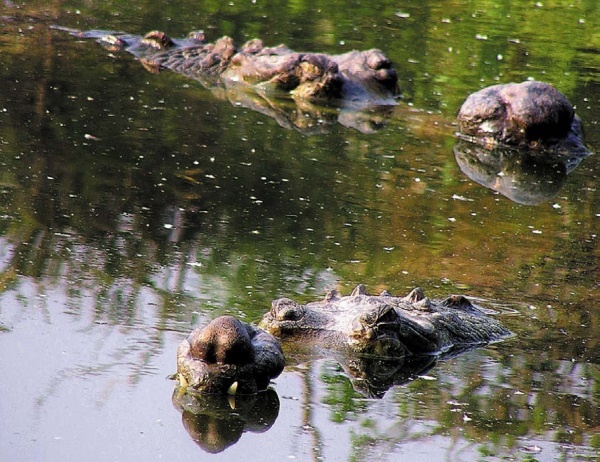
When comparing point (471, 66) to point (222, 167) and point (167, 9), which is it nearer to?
point (167, 9)

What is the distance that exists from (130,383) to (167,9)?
1467cm

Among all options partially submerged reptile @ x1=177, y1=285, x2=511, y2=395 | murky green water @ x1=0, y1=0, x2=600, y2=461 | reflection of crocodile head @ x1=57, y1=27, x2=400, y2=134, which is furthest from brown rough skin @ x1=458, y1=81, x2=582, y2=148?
partially submerged reptile @ x1=177, y1=285, x2=511, y2=395

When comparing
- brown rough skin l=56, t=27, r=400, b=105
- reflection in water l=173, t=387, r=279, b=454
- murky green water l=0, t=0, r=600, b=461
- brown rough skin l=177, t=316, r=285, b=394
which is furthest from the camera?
brown rough skin l=56, t=27, r=400, b=105

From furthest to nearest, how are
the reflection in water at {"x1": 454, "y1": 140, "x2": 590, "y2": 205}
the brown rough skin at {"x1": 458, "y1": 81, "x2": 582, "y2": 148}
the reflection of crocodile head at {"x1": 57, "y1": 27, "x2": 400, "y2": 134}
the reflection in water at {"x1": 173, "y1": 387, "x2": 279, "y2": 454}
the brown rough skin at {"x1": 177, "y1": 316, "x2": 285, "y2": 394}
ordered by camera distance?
the reflection of crocodile head at {"x1": 57, "y1": 27, "x2": 400, "y2": 134}
the brown rough skin at {"x1": 458, "y1": 81, "x2": 582, "y2": 148}
the reflection in water at {"x1": 454, "y1": 140, "x2": 590, "y2": 205}
the brown rough skin at {"x1": 177, "y1": 316, "x2": 285, "y2": 394}
the reflection in water at {"x1": 173, "y1": 387, "x2": 279, "y2": 454}

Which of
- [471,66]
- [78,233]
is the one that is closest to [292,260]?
[78,233]

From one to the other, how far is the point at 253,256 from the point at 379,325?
2.05m

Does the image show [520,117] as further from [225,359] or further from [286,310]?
[225,359]

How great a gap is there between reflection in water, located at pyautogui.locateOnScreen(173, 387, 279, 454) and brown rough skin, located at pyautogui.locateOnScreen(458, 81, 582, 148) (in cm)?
829

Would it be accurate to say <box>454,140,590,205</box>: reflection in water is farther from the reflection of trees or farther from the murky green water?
the reflection of trees

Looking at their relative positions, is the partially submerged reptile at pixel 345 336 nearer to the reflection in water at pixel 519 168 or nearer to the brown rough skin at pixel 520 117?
the reflection in water at pixel 519 168

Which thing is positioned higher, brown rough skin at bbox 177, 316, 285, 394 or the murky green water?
brown rough skin at bbox 177, 316, 285, 394

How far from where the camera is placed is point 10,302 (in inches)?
297

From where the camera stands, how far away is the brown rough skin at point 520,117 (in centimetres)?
1391

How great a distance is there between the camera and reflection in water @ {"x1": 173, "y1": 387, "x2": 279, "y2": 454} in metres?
5.92
